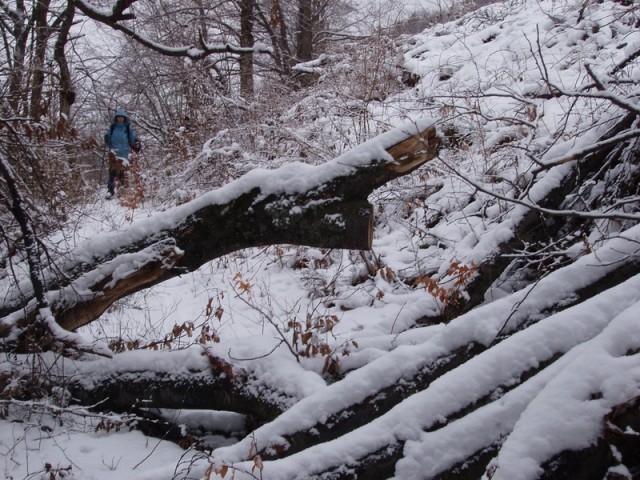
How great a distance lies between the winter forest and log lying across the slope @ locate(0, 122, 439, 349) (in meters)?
0.01

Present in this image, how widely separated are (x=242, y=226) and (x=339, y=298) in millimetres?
1841

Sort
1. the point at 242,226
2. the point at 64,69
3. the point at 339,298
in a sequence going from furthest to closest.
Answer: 1. the point at 339,298
2. the point at 64,69
3. the point at 242,226

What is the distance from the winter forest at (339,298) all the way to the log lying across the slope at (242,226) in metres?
0.01

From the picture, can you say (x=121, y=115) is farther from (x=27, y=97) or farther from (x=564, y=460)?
(x=564, y=460)

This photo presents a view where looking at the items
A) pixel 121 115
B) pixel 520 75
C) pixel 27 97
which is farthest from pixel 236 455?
pixel 121 115

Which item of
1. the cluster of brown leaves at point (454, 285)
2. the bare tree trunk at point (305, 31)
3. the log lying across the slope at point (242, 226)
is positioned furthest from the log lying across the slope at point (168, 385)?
the bare tree trunk at point (305, 31)

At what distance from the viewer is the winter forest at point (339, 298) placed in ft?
5.71

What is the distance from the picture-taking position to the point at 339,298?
4.96 metres

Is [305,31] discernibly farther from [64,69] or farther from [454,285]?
[454,285]

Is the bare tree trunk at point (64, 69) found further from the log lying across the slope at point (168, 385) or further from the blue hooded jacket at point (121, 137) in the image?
the blue hooded jacket at point (121, 137)

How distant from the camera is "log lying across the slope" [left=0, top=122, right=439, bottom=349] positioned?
3186 mm

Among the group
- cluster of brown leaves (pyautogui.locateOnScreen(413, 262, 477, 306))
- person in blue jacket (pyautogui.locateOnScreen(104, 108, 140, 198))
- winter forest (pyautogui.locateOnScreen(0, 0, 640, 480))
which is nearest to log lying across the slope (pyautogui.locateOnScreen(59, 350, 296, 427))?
winter forest (pyautogui.locateOnScreen(0, 0, 640, 480))

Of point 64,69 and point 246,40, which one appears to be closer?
point 64,69

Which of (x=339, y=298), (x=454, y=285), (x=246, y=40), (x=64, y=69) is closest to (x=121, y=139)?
(x=246, y=40)
